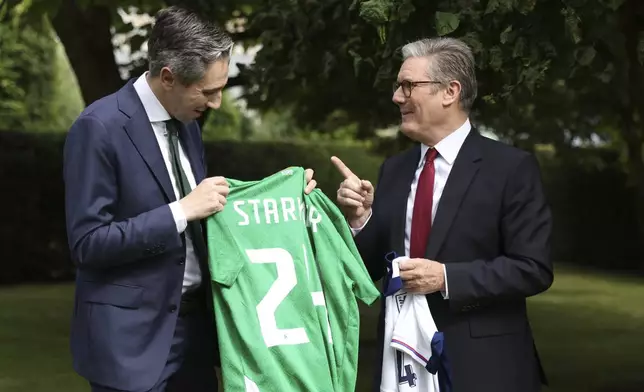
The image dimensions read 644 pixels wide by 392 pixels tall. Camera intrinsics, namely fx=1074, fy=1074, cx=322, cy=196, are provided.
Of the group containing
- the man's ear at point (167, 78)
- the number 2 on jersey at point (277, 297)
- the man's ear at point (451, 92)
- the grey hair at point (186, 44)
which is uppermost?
the grey hair at point (186, 44)

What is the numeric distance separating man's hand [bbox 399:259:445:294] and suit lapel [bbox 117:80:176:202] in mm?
860

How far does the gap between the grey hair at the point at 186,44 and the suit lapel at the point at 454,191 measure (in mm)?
1004

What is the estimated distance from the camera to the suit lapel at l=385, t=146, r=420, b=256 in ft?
13.0

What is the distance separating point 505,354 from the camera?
391cm

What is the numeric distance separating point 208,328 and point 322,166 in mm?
17571

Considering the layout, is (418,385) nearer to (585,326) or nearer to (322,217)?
(322,217)

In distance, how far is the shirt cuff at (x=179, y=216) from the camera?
342 cm

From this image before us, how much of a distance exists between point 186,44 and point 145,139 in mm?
344

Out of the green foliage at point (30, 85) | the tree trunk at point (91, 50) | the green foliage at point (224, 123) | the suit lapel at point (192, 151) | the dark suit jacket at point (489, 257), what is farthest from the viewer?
the green foliage at point (224, 123)

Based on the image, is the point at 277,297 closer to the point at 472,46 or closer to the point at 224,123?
the point at 472,46

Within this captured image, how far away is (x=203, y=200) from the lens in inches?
136

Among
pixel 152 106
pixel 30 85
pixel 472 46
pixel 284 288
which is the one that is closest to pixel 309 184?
pixel 284 288

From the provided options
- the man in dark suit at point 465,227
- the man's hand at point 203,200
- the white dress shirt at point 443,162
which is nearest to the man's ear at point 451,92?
the man in dark suit at point 465,227

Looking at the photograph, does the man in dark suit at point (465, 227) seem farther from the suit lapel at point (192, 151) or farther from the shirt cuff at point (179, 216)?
the shirt cuff at point (179, 216)
